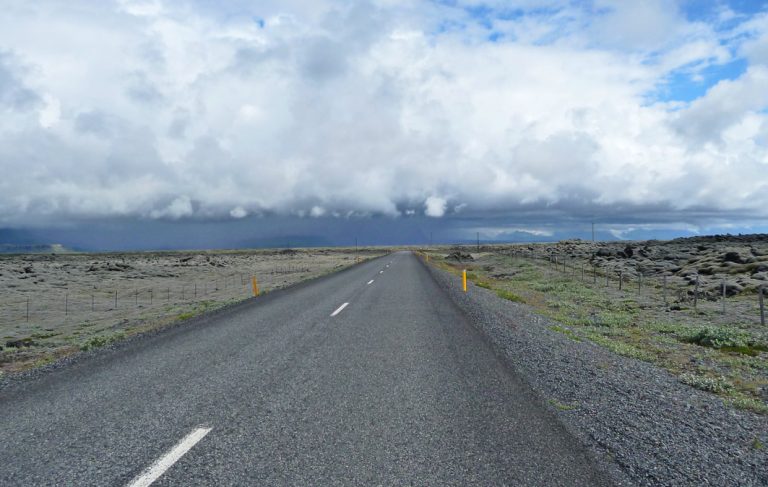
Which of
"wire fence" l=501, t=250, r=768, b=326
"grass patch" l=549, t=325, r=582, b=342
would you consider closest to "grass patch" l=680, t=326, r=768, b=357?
"wire fence" l=501, t=250, r=768, b=326

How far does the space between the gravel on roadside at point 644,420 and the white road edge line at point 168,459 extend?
155 inches

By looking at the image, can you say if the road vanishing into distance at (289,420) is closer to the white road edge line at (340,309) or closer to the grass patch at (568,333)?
the grass patch at (568,333)

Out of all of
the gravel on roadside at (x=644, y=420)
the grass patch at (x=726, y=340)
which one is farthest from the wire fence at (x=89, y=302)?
the grass patch at (x=726, y=340)

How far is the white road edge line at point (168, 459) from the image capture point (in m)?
3.82

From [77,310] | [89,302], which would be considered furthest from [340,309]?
[89,302]

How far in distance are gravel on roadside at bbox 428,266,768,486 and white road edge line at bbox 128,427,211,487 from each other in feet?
12.9

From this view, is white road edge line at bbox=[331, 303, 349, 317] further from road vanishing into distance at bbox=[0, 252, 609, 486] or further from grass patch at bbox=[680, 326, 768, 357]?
grass patch at bbox=[680, 326, 768, 357]

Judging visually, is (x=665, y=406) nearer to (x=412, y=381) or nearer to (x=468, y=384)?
(x=468, y=384)

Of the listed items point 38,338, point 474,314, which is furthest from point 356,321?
point 38,338

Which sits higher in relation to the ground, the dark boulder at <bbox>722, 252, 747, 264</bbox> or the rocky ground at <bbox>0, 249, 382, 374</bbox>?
the dark boulder at <bbox>722, 252, 747, 264</bbox>

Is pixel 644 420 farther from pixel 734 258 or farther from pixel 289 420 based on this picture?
pixel 734 258

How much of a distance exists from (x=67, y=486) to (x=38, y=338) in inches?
565

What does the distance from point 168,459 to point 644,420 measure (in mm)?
5138

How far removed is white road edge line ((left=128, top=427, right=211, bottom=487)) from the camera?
150 inches
